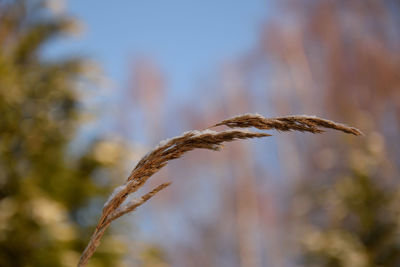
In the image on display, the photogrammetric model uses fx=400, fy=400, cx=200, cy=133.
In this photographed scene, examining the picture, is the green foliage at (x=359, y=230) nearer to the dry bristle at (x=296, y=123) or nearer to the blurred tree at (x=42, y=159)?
the blurred tree at (x=42, y=159)

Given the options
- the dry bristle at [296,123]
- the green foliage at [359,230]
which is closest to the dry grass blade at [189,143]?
the dry bristle at [296,123]

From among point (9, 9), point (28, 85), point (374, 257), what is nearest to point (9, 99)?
point (28, 85)

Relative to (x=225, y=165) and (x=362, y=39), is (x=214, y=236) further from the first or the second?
(x=362, y=39)

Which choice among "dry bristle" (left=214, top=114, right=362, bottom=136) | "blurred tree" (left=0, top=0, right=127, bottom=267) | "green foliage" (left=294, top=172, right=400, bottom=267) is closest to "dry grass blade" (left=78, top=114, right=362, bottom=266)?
"dry bristle" (left=214, top=114, right=362, bottom=136)

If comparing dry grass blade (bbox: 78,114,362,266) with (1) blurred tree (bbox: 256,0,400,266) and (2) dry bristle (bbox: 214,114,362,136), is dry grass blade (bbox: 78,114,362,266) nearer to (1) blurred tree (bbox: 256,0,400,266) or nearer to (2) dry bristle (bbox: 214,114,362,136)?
(2) dry bristle (bbox: 214,114,362,136)

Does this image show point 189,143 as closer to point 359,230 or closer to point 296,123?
point 296,123

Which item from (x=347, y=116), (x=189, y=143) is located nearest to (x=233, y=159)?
(x=347, y=116)
